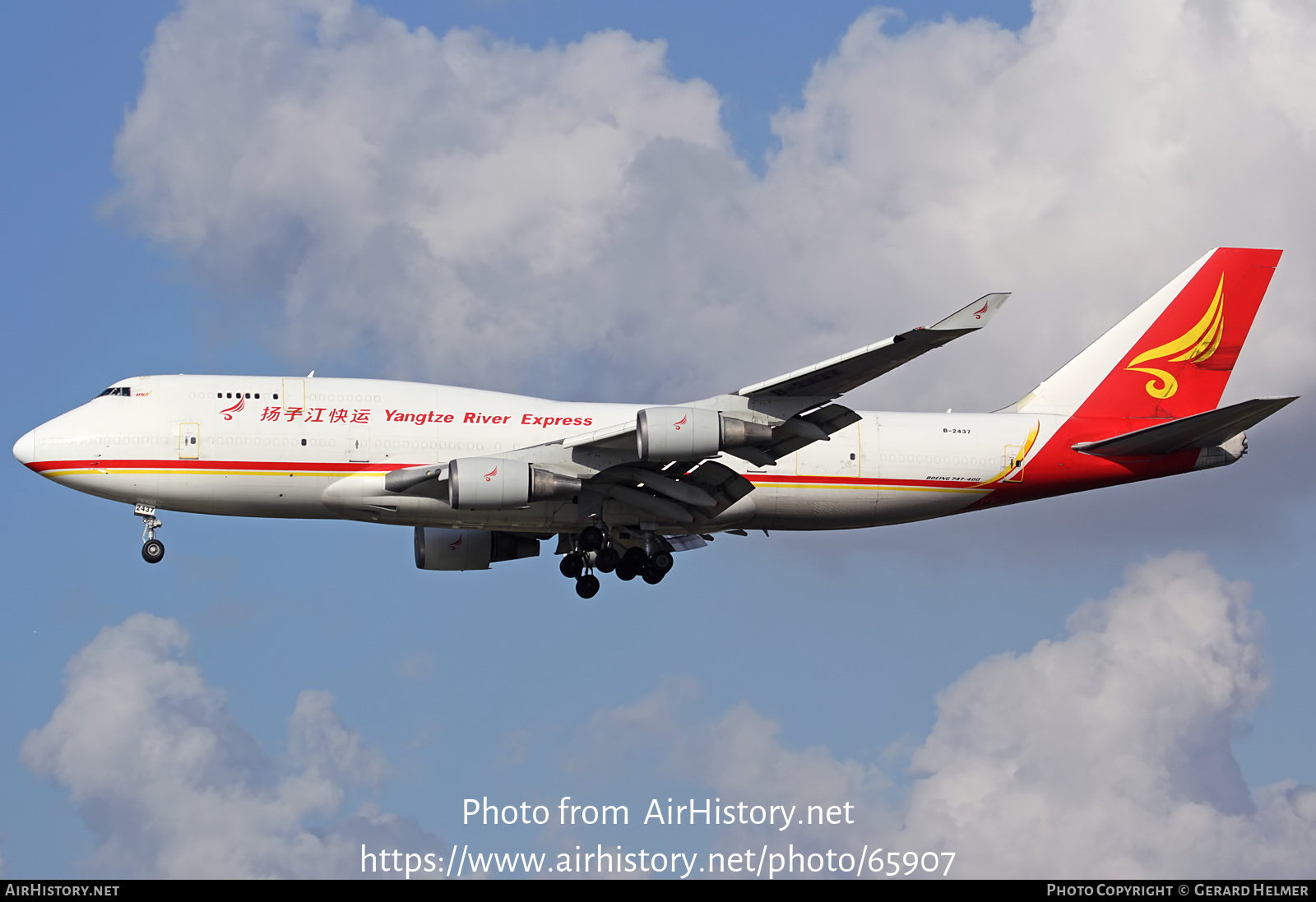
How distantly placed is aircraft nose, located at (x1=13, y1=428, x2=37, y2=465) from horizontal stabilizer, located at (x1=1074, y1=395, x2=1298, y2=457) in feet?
94.1

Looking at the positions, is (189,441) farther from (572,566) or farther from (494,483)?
(572,566)

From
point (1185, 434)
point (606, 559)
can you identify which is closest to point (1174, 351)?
point (1185, 434)

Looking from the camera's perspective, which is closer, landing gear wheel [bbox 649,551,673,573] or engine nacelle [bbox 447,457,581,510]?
engine nacelle [bbox 447,457,581,510]

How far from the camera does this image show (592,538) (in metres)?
45.0

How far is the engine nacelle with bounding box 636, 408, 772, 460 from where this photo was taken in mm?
40250

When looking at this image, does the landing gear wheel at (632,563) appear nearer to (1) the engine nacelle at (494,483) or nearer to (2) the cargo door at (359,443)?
(1) the engine nacelle at (494,483)

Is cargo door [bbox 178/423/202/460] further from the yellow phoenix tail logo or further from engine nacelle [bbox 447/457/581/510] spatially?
the yellow phoenix tail logo

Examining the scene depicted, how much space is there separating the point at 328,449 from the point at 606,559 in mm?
8281

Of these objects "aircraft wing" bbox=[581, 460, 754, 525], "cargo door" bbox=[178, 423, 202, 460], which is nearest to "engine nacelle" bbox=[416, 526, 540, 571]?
"aircraft wing" bbox=[581, 460, 754, 525]

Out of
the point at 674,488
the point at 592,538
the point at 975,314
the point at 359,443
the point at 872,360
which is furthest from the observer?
A: the point at 592,538

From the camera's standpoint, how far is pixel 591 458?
140 feet
